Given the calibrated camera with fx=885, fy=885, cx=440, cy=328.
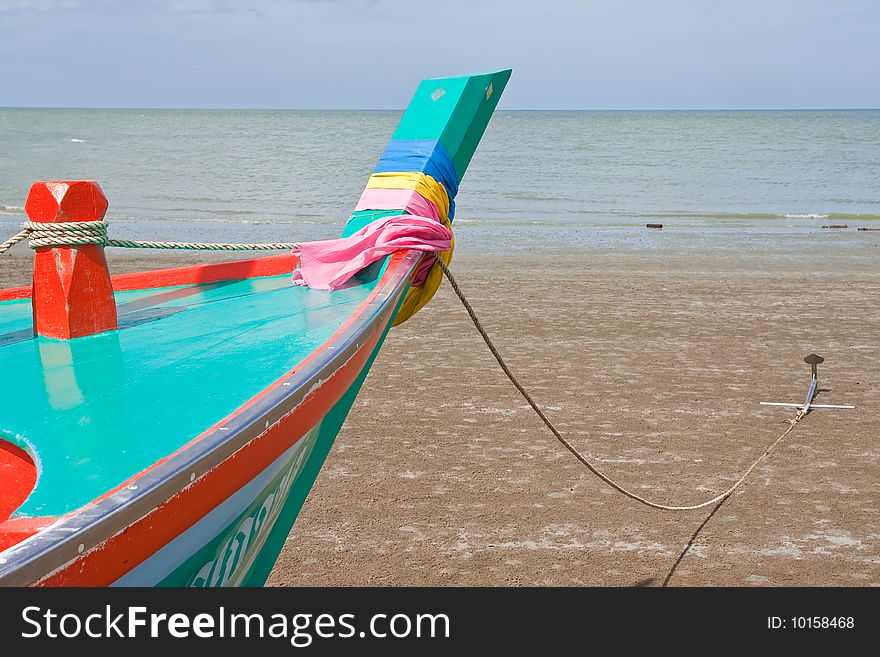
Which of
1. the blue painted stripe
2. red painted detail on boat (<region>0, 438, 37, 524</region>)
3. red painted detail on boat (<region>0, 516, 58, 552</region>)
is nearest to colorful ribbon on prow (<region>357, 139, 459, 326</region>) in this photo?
the blue painted stripe

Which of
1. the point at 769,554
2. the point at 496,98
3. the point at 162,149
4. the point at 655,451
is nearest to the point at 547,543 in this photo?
the point at 769,554

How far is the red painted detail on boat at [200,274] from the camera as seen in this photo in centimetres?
346

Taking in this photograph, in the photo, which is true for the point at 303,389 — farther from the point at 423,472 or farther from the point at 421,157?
the point at 423,472

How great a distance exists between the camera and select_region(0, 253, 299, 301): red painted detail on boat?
3.46 meters

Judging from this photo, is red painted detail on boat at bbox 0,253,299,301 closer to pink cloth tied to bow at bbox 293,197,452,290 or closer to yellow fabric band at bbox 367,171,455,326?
pink cloth tied to bow at bbox 293,197,452,290

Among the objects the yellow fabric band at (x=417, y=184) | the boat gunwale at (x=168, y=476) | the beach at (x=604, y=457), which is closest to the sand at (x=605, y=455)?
the beach at (x=604, y=457)

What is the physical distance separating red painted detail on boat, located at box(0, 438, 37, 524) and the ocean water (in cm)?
1199

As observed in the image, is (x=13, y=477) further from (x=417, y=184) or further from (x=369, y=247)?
(x=417, y=184)

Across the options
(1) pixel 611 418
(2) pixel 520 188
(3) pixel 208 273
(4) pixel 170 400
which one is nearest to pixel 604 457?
(1) pixel 611 418

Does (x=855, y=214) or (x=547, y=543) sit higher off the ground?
(x=855, y=214)

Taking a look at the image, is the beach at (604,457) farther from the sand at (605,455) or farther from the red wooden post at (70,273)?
the red wooden post at (70,273)

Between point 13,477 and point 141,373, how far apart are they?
1.36 feet

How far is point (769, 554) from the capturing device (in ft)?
12.7

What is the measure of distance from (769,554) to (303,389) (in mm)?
2709
